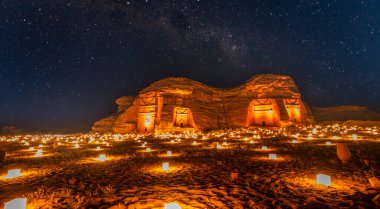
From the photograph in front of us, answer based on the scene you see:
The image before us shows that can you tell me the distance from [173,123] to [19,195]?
32.0 meters

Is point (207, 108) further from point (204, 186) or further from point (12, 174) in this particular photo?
point (204, 186)

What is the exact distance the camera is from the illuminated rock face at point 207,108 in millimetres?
38234

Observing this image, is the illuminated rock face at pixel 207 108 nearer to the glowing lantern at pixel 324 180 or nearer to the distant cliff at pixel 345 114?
the distant cliff at pixel 345 114

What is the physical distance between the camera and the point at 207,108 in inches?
1656

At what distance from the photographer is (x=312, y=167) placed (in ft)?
28.0

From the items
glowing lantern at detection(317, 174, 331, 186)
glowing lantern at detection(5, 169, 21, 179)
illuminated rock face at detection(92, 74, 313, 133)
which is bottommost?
glowing lantern at detection(5, 169, 21, 179)

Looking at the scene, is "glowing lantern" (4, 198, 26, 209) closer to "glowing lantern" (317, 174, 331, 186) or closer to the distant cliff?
"glowing lantern" (317, 174, 331, 186)

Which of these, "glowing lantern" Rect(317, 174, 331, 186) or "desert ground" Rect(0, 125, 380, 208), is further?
"glowing lantern" Rect(317, 174, 331, 186)

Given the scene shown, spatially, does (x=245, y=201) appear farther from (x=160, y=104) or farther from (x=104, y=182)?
(x=160, y=104)

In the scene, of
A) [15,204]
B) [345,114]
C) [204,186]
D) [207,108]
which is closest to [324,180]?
[204,186]

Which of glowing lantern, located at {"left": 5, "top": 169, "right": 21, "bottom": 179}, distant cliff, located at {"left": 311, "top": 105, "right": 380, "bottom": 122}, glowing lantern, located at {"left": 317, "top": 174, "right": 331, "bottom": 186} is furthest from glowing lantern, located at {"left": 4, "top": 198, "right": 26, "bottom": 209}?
distant cliff, located at {"left": 311, "top": 105, "right": 380, "bottom": 122}

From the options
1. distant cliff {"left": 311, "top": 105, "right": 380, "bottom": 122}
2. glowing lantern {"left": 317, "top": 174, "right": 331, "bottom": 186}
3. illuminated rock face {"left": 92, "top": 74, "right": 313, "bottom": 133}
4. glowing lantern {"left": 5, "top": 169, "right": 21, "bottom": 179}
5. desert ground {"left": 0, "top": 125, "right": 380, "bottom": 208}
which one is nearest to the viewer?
desert ground {"left": 0, "top": 125, "right": 380, "bottom": 208}

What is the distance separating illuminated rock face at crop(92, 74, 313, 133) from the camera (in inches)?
1505

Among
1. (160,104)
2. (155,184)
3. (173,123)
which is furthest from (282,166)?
(160,104)
